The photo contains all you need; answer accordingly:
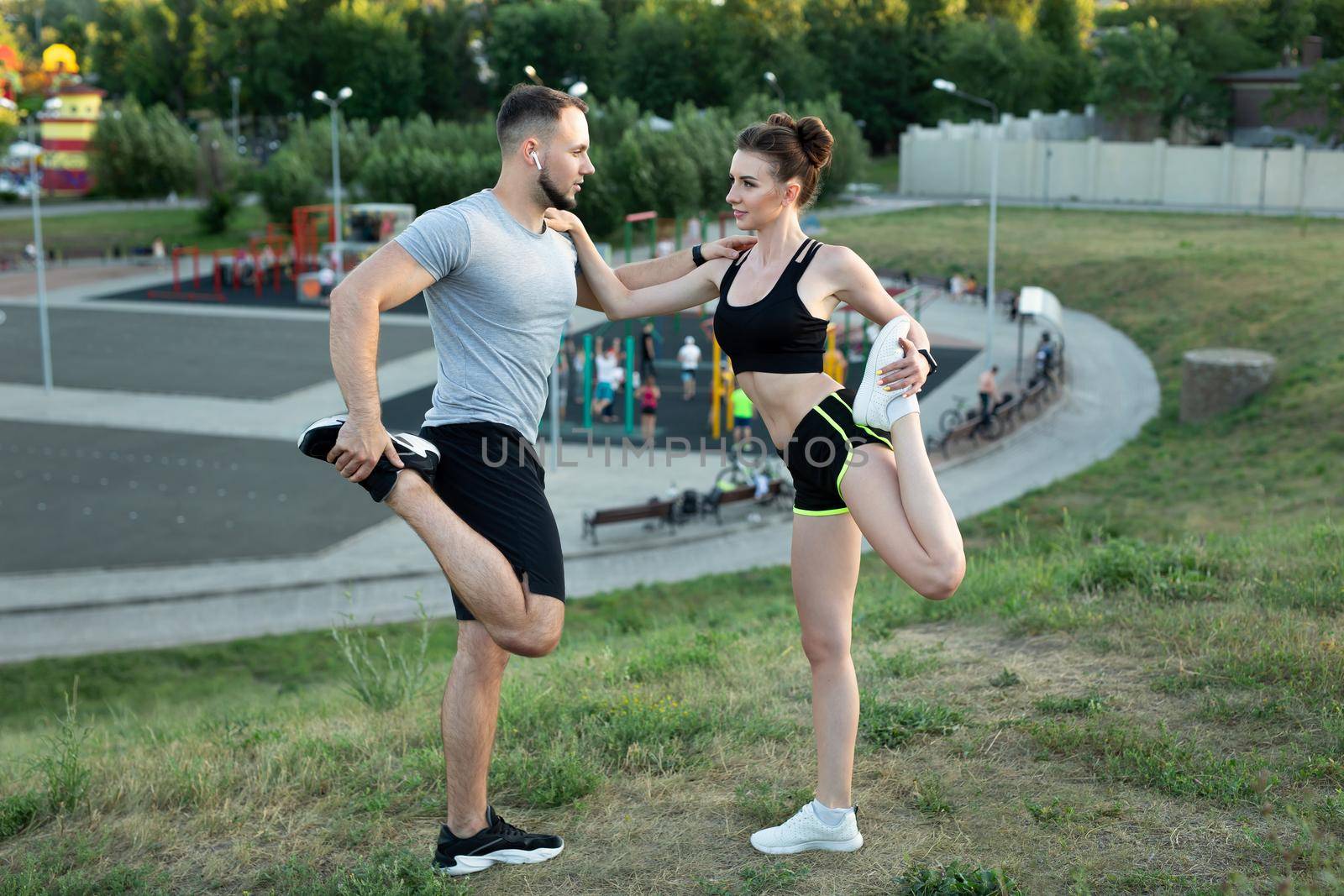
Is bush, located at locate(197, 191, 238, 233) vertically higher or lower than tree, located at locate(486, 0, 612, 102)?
lower

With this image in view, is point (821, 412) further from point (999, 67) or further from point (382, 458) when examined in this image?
point (999, 67)

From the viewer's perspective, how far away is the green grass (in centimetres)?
5541

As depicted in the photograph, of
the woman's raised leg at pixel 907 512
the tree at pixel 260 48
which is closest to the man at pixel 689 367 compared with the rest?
the woman's raised leg at pixel 907 512

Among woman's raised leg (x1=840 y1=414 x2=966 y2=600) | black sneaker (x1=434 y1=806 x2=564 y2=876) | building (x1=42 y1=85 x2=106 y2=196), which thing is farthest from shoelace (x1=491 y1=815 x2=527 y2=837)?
building (x1=42 y1=85 x2=106 y2=196)

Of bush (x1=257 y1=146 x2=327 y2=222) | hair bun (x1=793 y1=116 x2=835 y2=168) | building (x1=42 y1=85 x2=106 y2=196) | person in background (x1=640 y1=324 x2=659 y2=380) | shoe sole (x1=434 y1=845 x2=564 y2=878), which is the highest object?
building (x1=42 y1=85 x2=106 y2=196)

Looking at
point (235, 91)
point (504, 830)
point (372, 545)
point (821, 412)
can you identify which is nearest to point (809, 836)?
point (504, 830)

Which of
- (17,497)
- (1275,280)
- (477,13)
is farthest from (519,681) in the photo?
(477,13)

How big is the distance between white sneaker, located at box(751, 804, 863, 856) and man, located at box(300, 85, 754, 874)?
0.72 m

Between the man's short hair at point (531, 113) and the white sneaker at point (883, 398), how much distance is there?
3.93 ft

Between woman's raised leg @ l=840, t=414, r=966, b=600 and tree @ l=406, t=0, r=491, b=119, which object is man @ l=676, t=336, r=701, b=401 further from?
tree @ l=406, t=0, r=491, b=119

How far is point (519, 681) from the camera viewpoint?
6.70 m

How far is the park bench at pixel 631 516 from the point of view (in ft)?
60.1

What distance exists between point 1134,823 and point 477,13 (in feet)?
285

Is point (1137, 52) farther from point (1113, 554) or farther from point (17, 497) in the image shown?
point (1113, 554)
